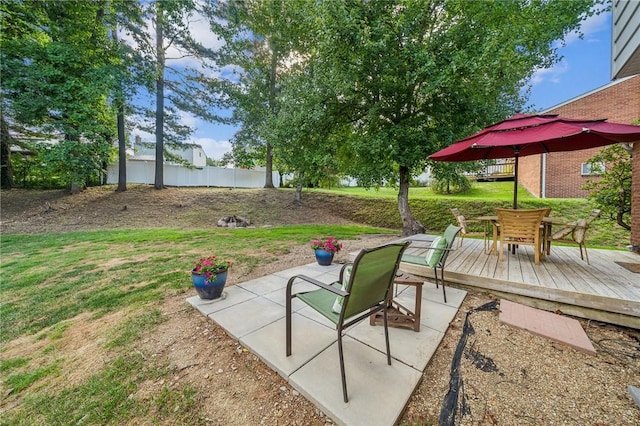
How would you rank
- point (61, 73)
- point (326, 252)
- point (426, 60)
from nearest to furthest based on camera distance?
point (326, 252), point (426, 60), point (61, 73)

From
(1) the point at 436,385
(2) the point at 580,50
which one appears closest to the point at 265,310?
(1) the point at 436,385

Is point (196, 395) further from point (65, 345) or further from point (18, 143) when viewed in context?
point (18, 143)

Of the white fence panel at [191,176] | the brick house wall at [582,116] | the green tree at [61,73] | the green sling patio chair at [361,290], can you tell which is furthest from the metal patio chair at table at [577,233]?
the white fence panel at [191,176]

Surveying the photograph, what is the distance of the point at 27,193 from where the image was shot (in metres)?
11.0

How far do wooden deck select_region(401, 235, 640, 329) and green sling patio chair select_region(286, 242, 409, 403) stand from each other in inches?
50.3

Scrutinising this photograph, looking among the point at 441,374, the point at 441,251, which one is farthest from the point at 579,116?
the point at 441,374

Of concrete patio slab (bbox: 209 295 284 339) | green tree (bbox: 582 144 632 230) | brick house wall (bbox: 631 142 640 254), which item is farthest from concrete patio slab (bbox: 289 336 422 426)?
green tree (bbox: 582 144 632 230)

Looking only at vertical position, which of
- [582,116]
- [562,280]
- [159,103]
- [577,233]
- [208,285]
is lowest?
[208,285]

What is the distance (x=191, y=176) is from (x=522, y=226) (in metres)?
16.5

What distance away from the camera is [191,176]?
15.5 m

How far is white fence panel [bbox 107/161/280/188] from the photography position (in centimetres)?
1409

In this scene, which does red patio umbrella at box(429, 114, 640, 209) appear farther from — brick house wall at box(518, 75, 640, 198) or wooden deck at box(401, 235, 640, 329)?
brick house wall at box(518, 75, 640, 198)

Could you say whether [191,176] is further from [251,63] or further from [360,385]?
[360,385]

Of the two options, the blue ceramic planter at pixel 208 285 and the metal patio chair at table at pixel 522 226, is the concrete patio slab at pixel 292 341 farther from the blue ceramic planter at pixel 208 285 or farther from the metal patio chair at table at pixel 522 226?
the metal patio chair at table at pixel 522 226
